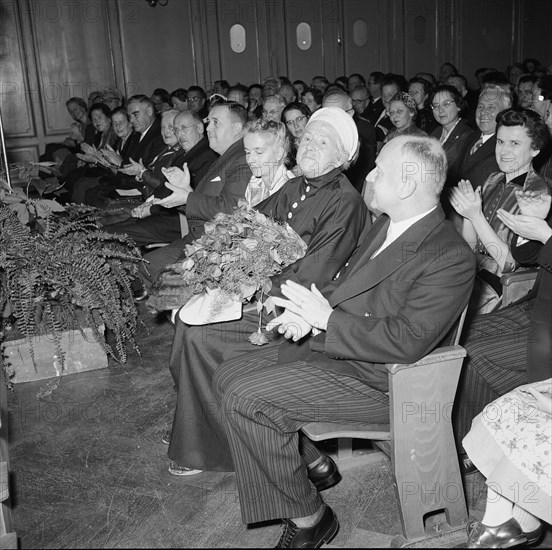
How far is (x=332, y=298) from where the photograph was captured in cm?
244

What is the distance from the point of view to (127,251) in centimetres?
411

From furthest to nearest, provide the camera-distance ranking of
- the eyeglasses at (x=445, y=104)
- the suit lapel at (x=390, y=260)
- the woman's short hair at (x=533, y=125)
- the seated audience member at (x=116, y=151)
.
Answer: the seated audience member at (x=116, y=151), the eyeglasses at (x=445, y=104), the woman's short hair at (x=533, y=125), the suit lapel at (x=390, y=260)

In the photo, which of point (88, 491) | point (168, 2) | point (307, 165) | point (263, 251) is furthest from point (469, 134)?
point (168, 2)

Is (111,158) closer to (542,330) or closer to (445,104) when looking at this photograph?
(445,104)

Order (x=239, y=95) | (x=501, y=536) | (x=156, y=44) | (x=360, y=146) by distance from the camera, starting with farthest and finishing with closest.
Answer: (x=156, y=44)
(x=239, y=95)
(x=360, y=146)
(x=501, y=536)

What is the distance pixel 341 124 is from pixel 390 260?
0.91 metres

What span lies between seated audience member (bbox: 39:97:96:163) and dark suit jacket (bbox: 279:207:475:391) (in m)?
7.76

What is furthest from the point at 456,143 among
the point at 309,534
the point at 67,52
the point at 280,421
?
the point at 67,52

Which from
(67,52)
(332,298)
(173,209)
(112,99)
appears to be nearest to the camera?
(332,298)

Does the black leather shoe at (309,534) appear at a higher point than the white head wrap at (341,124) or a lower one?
lower

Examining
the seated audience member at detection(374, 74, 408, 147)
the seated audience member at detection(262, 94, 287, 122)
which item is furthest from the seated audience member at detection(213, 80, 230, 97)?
the seated audience member at detection(262, 94, 287, 122)

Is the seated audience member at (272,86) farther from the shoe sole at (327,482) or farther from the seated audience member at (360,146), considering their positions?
the shoe sole at (327,482)

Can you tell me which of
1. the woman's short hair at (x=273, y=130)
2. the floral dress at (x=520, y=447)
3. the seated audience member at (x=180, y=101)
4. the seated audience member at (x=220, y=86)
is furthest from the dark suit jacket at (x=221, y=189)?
the seated audience member at (x=220, y=86)

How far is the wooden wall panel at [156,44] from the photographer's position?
1060 centimetres
